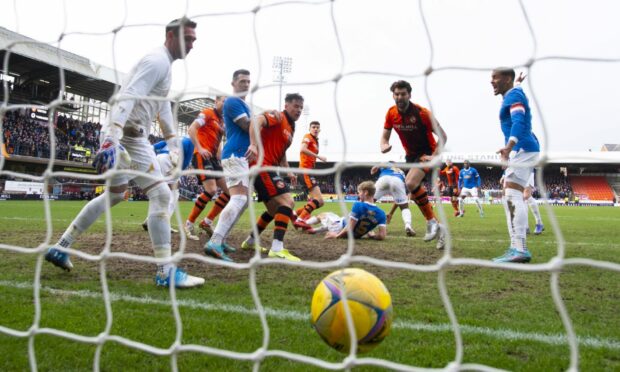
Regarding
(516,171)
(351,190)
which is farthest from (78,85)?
(516,171)

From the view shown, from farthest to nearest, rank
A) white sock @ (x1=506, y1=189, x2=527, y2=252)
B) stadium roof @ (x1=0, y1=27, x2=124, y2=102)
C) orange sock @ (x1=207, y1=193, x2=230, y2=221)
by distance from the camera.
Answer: stadium roof @ (x1=0, y1=27, x2=124, y2=102), orange sock @ (x1=207, y1=193, x2=230, y2=221), white sock @ (x1=506, y1=189, x2=527, y2=252)

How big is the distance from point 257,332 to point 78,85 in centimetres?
2784

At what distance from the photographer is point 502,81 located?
419 cm

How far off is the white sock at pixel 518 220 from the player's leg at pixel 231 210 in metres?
2.76

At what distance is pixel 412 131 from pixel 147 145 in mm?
3356

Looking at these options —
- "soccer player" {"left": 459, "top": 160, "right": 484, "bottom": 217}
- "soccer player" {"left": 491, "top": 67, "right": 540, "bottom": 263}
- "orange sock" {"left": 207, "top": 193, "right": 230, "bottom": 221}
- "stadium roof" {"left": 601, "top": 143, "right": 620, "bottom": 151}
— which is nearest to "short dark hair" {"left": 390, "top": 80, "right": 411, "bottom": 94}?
"soccer player" {"left": 491, "top": 67, "right": 540, "bottom": 263}

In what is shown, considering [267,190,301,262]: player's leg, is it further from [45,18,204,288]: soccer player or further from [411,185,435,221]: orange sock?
[411,185,435,221]: orange sock

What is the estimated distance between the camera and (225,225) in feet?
14.0

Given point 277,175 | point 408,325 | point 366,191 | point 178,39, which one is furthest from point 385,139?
point 408,325

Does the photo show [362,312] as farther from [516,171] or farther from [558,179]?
[558,179]

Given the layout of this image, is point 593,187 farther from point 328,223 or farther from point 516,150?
point 516,150

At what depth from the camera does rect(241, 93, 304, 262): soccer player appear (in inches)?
170

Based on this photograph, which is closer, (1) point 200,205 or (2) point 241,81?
(2) point 241,81

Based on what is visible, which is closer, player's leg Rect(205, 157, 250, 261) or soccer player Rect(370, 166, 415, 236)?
player's leg Rect(205, 157, 250, 261)
